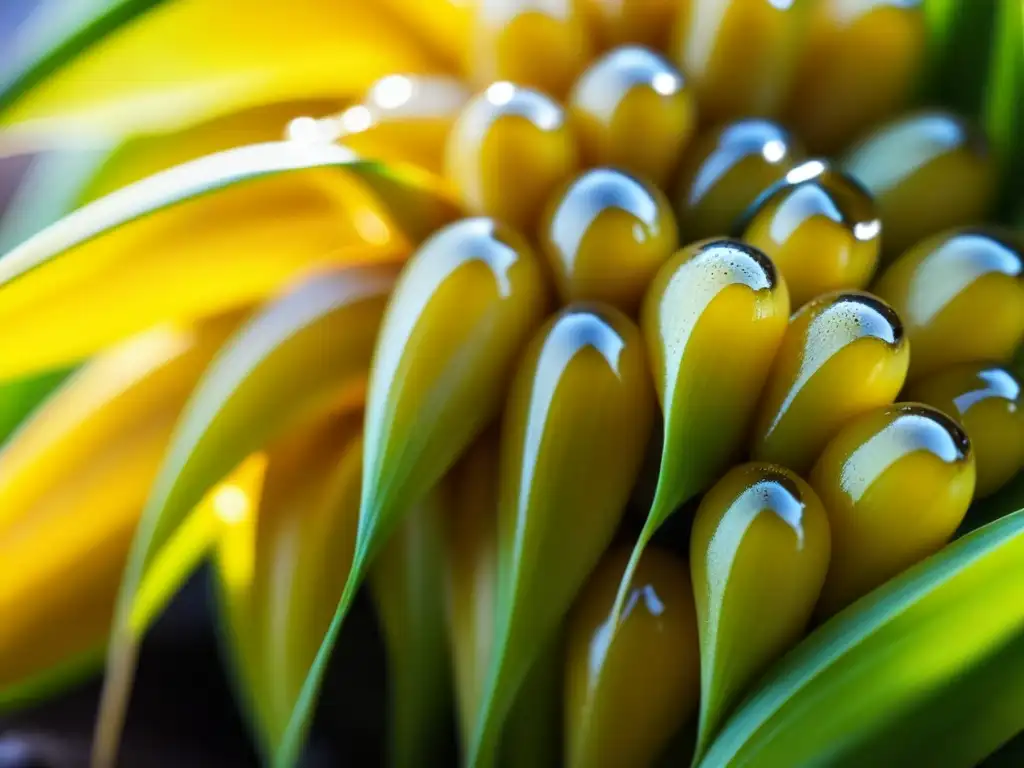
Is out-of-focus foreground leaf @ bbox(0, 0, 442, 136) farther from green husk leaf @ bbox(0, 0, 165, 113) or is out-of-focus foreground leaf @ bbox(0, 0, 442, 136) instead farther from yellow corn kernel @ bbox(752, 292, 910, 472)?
yellow corn kernel @ bbox(752, 292, 910, 472)

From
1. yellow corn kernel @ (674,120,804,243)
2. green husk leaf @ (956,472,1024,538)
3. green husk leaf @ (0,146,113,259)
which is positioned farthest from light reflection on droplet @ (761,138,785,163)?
green husk leaf @ (0,146,113,259)

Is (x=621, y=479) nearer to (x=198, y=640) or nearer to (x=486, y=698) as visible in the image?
(x=486, y=698)

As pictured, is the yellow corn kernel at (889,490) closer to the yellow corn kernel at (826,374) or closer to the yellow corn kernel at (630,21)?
the yellow corn kernel at (826,374)

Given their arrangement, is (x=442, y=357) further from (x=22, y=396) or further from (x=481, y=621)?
(x=22, y=396)

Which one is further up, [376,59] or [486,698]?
[376,59]

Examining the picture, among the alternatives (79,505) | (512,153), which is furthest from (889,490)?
(79,505)

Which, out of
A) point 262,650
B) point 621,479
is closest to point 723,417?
point 621,479
